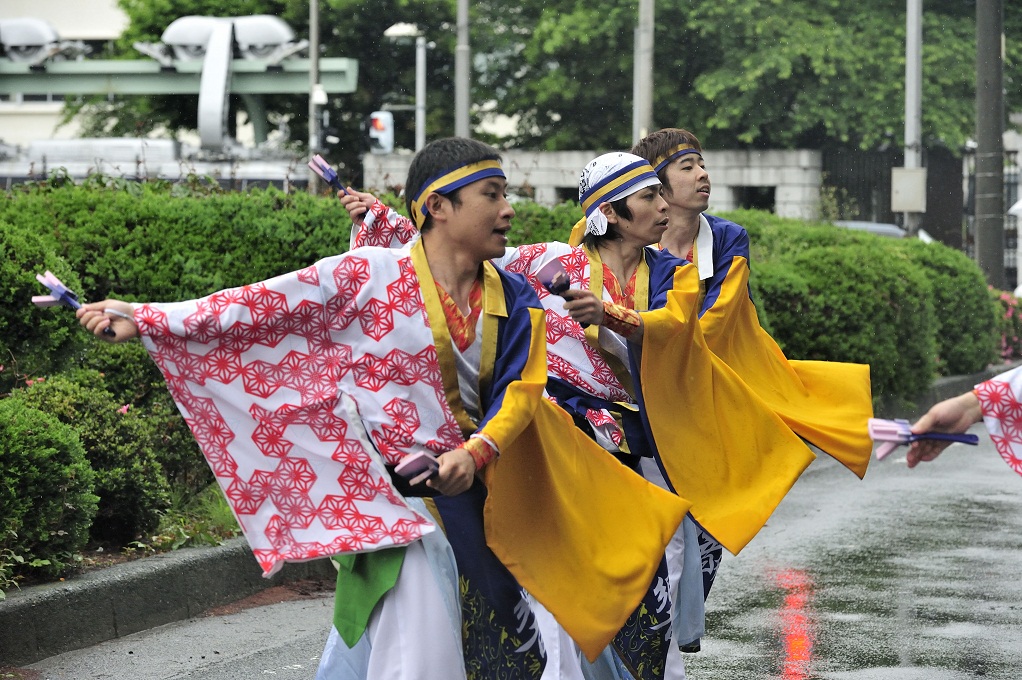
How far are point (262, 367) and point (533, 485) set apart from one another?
0.75m

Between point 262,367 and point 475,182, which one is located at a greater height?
point 475,182

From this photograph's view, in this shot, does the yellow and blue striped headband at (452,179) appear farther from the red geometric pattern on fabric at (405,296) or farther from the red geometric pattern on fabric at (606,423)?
the red geometric pattern on fabric at (606,423)

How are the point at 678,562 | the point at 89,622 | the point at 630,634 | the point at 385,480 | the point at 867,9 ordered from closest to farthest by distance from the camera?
the point at 385,480
the point at 630,634
the point at 678,562
the point at 89,622
the point at 867,9

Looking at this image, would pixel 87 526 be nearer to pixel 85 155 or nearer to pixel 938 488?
pixel 938 488

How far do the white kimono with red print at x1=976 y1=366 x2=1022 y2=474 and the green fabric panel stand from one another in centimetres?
140

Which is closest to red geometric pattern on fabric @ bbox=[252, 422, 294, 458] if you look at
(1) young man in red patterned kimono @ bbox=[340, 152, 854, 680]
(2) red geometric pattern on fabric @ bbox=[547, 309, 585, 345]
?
(1) young man in red patterned kimono @ bbox=[340, 152, 854, 680]

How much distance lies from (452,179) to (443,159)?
0.07 metres

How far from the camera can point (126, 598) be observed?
6.18 meters

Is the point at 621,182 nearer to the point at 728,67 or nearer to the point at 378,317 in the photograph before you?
the point at 378,317

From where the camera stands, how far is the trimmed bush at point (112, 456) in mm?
6738

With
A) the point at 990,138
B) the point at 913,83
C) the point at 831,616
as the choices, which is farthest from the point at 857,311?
the point at 913,83

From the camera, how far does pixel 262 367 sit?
13.6 ft

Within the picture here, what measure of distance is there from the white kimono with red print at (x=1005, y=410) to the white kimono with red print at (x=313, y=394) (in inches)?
49.4

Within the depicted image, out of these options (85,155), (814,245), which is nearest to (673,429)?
(814,245)
